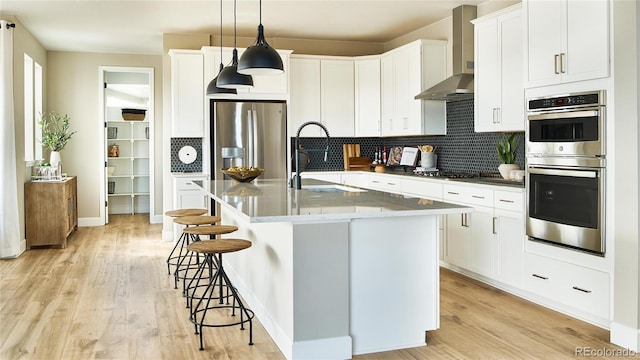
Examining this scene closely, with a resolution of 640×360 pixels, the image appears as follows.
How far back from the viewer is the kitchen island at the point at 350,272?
298 cm

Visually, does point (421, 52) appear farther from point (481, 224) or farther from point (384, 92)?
point (481, 224)

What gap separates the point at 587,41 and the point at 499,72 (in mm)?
1268

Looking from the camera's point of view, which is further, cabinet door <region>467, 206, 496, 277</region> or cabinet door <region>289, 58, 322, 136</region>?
cabinet door <region>289, 58, 322, 136</region>

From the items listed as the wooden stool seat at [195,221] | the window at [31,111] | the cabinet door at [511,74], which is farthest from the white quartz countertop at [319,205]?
the window at [31,111]

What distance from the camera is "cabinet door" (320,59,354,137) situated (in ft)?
23.5

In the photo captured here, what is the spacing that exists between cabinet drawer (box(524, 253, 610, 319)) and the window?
5.83 meters

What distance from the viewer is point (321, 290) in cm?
303

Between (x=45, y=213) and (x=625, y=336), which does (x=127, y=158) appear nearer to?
(x=45, y=213)

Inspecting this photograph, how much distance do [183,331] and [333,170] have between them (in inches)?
162

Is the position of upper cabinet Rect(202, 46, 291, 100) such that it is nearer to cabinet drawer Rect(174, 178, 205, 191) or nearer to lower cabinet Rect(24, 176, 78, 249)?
cabinet drawer Rect(174, 178, 205, 191)

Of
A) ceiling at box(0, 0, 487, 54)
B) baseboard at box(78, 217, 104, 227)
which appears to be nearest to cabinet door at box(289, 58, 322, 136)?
ceiling at box(0, 0, 487, 54)

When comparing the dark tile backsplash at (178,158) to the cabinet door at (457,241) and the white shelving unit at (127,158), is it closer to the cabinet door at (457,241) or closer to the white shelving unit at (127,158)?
the white shelving unit at (127,158)

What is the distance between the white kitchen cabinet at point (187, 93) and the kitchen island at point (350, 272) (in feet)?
11.6

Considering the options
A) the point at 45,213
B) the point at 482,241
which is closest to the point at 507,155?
the point at 482,241
